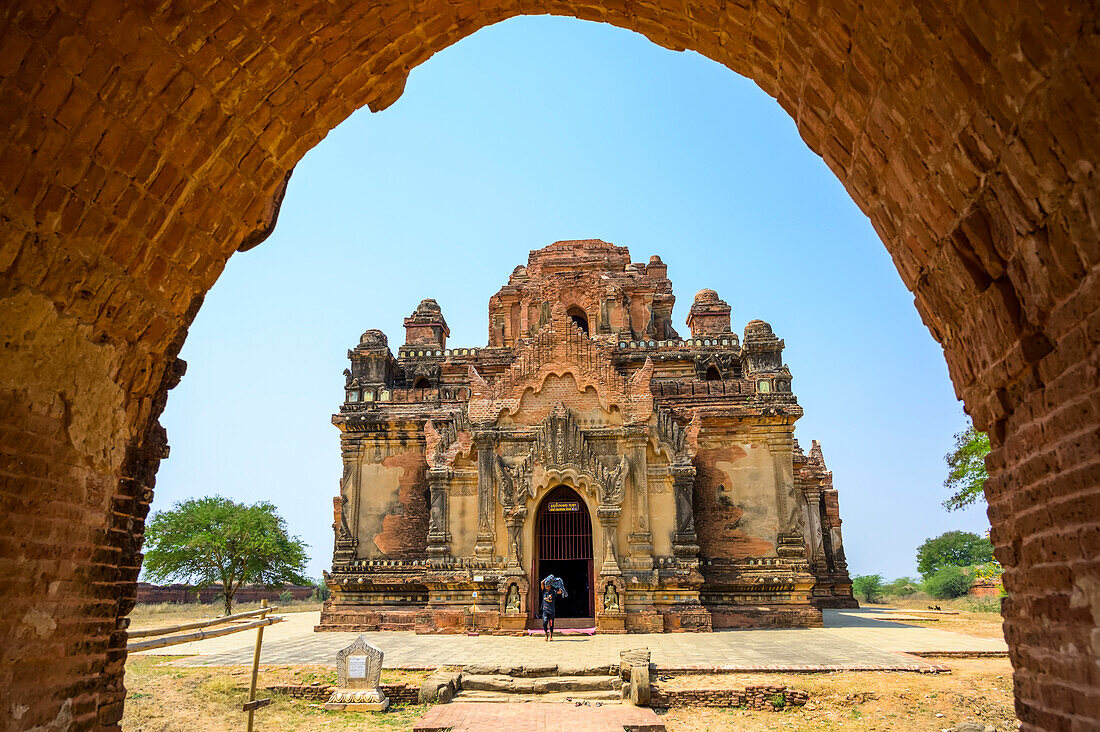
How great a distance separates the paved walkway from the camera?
12578mm

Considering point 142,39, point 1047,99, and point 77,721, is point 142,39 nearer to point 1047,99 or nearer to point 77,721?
point 77,721

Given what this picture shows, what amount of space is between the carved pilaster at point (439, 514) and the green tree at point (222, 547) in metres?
15.9

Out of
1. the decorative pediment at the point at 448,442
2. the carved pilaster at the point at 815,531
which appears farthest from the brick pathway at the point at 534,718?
the carved pilaster at the point at 815,531

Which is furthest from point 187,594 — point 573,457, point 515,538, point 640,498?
point 640,498

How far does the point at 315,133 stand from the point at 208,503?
119 feet

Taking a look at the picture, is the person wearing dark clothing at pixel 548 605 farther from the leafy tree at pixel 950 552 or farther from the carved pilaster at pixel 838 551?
the leafy tree at pixel 950 552

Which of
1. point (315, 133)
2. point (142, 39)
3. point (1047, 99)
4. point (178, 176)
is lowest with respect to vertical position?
point (1047, 99)

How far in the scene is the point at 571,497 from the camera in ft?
63.5

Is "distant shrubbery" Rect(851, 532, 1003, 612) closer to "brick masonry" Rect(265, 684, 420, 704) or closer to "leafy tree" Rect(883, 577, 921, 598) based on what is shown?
"leafy tree" Rect(883, 577, 921, 598)

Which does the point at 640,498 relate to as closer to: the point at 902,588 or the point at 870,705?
the point at 870,705

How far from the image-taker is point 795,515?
65.3ft

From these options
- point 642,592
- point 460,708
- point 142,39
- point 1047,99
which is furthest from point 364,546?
point 1047,99

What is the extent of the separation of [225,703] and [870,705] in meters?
9.20

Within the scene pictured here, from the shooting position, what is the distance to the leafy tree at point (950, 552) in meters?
63.8
